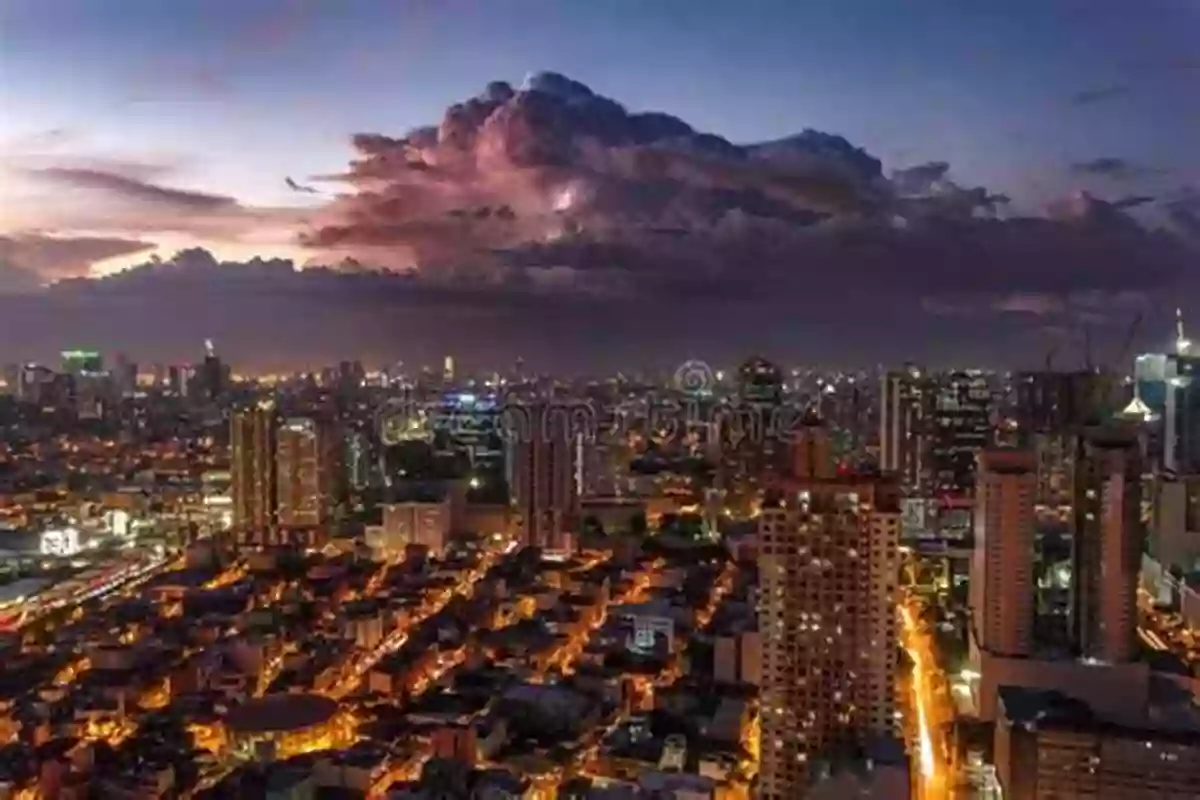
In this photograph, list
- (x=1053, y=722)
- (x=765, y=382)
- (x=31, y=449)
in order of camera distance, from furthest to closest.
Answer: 1. (x=31, y=449)
2. (x=765, y=382)
3. (x=1053, y=722)

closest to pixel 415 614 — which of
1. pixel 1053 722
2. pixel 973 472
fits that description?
pixel 973 472

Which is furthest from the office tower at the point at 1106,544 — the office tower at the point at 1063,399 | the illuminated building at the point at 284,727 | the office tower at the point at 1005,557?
the illuminated building at the point at 284,727

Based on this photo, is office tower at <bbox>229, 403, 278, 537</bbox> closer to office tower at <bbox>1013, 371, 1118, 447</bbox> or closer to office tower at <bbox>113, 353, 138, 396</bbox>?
office tower at <bbox>113, 353, 138, 396</bbox>

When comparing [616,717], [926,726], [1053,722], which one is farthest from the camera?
[616,717]

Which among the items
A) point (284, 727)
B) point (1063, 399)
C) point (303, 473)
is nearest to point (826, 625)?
point (284, 727)

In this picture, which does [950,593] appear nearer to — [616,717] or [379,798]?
[616,717]

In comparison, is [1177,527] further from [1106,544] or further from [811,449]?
[811,449]
